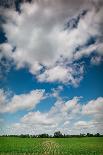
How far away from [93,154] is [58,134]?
67.3m

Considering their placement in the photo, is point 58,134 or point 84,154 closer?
point 84,154

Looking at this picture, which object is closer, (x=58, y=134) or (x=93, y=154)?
(x=93, y=154)

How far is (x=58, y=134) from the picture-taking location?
277 ft

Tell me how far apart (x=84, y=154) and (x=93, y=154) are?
565mm

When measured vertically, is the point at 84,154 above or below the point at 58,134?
below

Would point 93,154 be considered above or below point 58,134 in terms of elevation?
below

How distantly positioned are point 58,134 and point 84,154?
67.1 metres

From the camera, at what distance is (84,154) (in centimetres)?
1842

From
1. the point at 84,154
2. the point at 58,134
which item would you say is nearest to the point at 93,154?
the point at 84,154

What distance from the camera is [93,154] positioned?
59.7ft

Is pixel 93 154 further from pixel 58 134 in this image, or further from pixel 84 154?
pixel 58 134
